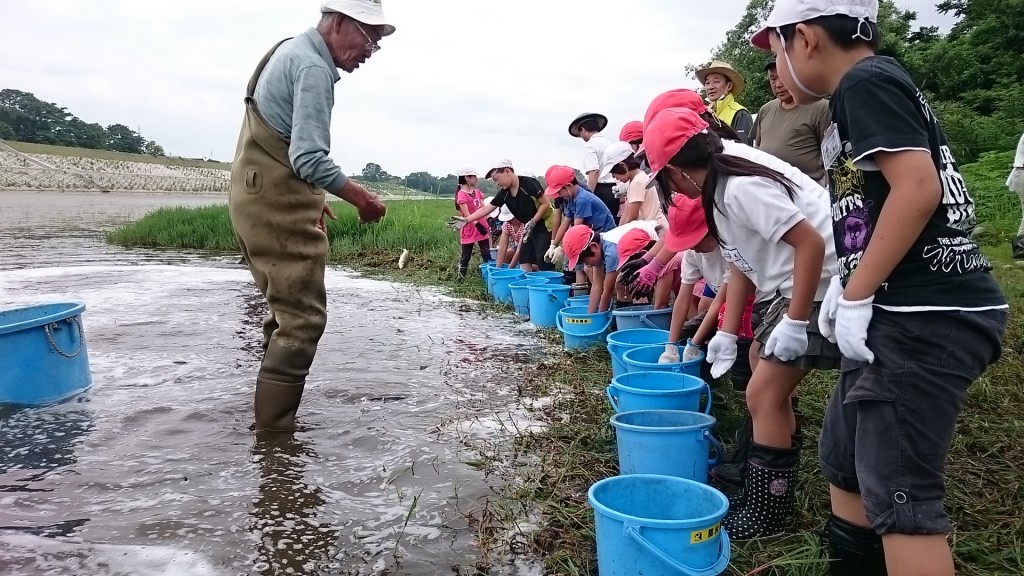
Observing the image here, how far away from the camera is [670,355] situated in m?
3.48

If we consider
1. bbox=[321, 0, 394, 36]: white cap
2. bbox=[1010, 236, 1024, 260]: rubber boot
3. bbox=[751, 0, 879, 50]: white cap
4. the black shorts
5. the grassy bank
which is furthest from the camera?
the black shorts

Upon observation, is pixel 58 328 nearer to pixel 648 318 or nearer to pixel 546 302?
pixel 648 318

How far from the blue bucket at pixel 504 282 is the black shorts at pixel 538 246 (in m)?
0.37

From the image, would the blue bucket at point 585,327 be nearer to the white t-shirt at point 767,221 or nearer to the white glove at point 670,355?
the white glove at point 670,355

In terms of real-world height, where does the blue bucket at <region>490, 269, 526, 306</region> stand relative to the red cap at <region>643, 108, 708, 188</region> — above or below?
below

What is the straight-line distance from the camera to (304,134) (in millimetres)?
3119

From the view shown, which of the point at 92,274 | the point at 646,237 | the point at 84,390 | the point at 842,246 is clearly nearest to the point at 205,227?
the point at 92,274

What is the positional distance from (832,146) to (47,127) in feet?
271

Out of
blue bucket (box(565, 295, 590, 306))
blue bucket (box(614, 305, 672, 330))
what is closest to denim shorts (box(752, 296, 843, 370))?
blue bucket (box(614, 305, 672, 330))

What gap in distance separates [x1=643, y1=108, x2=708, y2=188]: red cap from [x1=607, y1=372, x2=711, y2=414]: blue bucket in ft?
3.09

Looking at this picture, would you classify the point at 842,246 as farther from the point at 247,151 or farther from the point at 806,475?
the point at 247,151

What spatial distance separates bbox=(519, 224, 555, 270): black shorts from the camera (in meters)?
7.93

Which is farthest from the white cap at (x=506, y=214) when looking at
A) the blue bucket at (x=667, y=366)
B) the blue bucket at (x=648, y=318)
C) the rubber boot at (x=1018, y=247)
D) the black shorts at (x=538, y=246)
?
the rubber boot at (x=1018, y=247)

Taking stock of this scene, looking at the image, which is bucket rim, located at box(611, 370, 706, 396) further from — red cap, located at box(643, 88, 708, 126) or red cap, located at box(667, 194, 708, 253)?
red cap, located at box(643, 88, 708, 126)
